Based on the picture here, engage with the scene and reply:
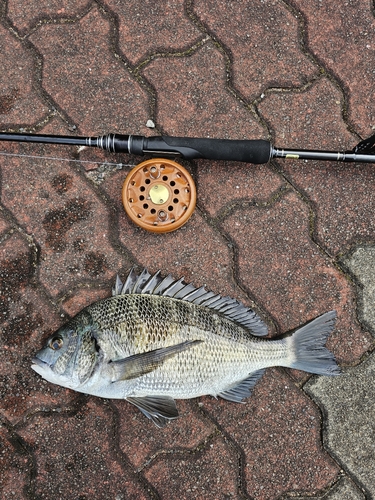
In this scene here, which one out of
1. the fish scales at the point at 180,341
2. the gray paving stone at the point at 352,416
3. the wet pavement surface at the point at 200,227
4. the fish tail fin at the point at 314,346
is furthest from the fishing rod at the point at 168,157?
the gray paving stone at the point at 352,416

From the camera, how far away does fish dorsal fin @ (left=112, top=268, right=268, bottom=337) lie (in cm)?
367

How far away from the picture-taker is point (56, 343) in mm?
3451

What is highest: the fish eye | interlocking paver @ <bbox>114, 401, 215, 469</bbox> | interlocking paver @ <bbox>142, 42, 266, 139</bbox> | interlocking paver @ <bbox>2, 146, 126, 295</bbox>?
interlocking paver @ <bbox>142, 42, 266, 139</bbox>

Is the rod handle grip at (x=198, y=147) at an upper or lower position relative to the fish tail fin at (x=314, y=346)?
upper

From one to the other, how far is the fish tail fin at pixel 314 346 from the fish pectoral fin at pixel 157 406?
0.96 meters

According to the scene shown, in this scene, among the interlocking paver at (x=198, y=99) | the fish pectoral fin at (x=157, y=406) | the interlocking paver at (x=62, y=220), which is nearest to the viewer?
the fish pectoral fin at (x=157, y=406)

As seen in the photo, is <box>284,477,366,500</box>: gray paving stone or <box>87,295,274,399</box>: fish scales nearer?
<box>87,295,274,399</box>: fish scales

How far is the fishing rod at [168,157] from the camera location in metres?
3.56

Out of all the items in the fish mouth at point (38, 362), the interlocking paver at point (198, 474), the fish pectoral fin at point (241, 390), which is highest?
the fish mouth at point (38, 362)

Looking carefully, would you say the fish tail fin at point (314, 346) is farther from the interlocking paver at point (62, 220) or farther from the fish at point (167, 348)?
the interlocking paver at point (62, 220)

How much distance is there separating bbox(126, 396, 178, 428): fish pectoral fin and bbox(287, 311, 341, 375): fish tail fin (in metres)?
0.96

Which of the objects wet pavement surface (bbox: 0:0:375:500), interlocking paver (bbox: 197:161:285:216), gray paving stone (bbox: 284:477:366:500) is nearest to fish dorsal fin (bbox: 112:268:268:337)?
wet pavement surface (bbox: 0:0:375:500)

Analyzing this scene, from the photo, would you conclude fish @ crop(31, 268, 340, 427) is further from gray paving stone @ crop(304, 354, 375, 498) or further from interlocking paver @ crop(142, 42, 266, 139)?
interlocking paver @ crop(142, 42, 266, 139)

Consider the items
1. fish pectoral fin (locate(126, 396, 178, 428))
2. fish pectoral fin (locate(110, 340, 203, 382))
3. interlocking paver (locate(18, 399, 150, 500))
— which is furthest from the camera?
interlocking paver (locate(18, 399, 150, 500))
